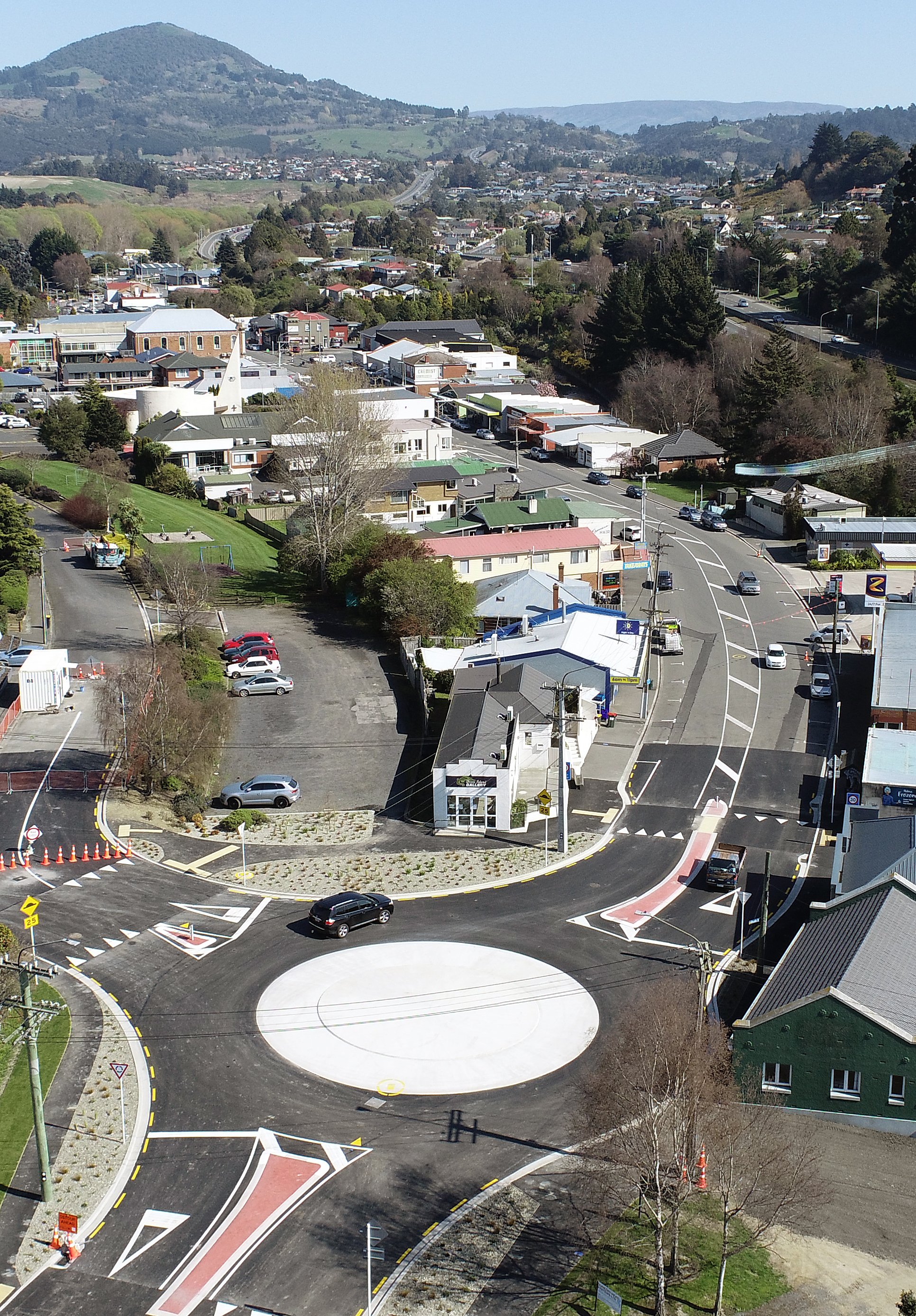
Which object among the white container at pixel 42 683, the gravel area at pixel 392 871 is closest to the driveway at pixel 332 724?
the gravel area at pixel 392 871

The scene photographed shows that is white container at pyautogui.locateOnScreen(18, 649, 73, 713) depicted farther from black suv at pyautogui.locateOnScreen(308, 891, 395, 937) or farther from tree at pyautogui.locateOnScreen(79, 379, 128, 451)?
tree at pyautogui.locateOnScreen(79, 379, 128, 451)

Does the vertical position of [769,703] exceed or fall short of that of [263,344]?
it falls short

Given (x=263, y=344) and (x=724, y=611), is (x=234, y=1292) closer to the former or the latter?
(x=724, y=611)

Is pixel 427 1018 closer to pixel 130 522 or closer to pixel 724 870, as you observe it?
pixel 724 870

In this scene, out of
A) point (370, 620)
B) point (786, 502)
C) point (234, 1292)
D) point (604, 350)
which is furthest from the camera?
point (604, 350)

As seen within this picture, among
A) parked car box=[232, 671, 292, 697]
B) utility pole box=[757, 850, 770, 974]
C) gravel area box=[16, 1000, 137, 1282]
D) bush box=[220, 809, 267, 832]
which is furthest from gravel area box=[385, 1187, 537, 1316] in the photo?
parked car box=[232, 671, 292, 697]

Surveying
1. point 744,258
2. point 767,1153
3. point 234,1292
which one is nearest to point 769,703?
point 767,1153

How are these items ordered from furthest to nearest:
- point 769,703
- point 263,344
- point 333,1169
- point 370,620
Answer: point 263,344, point 370,620, point 769,703, point 333,1169
